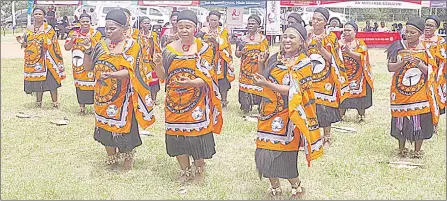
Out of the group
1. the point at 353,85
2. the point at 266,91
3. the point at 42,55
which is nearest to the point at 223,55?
the point at 353,85

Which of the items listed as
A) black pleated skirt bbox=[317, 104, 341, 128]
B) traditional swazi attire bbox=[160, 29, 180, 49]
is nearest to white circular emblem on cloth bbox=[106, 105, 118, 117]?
traditional swazi attire bbox=[160, 29, 180, 49]

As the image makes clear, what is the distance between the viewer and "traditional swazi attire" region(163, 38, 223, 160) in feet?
17.1

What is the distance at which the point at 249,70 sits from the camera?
8859mm

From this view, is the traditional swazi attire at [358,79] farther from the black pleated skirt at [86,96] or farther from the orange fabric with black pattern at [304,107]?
the black pleated skirt at [86,96]

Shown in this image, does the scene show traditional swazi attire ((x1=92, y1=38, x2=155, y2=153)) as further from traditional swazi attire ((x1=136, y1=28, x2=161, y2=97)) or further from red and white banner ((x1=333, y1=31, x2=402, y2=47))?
red and white banner ((x1=333, y1=31, x2=402, y2=47))

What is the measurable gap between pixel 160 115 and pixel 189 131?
397 cm

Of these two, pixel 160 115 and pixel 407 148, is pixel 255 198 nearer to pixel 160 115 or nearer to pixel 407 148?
pixel 407 148

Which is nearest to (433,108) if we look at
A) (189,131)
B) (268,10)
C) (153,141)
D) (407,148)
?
(407,148)

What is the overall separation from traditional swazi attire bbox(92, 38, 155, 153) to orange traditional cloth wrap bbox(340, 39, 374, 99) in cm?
342

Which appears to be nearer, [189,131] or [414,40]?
[189,131]

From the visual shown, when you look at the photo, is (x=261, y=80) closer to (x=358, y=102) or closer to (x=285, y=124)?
(x=285, y=124)

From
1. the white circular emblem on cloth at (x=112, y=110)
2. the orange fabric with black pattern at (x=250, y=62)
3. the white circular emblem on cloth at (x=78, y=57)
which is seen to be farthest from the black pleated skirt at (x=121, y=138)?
the orange fabric with black pattern at (x=250, y=62)

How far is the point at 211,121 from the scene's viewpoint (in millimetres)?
5453

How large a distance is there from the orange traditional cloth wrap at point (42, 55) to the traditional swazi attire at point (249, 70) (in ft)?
9.51
